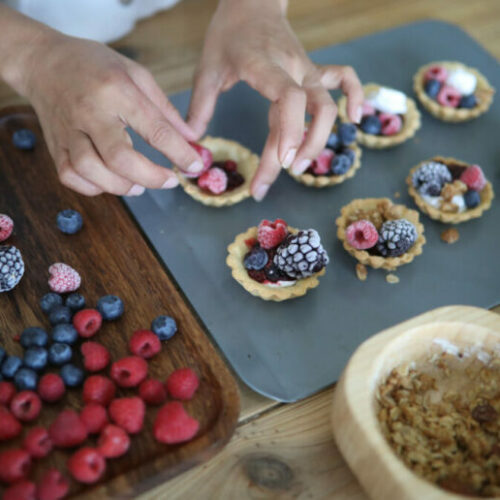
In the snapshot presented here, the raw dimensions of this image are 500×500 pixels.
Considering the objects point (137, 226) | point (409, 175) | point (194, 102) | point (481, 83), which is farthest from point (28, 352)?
point (481, 83)

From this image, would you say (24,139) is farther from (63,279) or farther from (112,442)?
(112,442)

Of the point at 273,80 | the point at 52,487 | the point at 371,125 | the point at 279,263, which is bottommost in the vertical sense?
the point at 52,487

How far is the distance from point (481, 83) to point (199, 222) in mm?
1064

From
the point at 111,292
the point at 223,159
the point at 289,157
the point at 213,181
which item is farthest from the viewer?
the point at 223,159

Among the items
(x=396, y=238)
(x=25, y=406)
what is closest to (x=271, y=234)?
(x=396, y=238)

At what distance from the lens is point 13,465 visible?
3.14 feet

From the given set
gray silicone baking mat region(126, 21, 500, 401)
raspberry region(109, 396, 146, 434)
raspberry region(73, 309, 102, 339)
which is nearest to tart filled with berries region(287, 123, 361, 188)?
gray silicone baking mat region(126, 21, 500, 401)

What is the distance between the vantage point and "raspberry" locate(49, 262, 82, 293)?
4.10ft

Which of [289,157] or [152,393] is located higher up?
[289,157]

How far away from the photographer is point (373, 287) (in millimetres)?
1392

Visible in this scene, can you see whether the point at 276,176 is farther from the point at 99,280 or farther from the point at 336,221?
the point at 99,280

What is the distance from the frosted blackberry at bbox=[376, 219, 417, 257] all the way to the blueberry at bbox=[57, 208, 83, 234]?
2.39ft

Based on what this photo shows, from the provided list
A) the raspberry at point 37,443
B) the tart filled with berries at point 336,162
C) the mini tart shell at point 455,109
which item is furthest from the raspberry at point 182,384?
the mini tart shell at point 455,109

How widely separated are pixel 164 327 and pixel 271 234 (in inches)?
13.3
